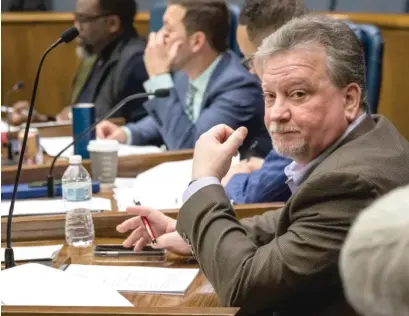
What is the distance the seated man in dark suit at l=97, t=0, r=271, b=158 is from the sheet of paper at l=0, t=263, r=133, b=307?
125 centimetres

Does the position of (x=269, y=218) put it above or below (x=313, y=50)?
below

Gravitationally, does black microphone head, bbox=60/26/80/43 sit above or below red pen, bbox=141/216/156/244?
above

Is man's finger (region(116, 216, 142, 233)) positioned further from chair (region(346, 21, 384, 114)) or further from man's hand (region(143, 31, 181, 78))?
man's hand (region(143, 31, 181, 78))

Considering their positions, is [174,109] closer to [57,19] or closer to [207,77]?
[207,77]

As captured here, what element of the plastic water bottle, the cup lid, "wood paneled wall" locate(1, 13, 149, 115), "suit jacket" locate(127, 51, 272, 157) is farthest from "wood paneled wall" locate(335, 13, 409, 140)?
"wood paneled wall" locate(1, 13, 149, 115)

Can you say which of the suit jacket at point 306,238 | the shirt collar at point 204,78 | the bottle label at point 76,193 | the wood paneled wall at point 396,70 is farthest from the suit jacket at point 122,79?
the suit jacket at point 306,238

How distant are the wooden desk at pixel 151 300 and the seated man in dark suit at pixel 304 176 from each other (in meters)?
0.10

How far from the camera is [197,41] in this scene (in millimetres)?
3100

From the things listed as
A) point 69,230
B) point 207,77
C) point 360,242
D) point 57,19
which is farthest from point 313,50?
point 57,19

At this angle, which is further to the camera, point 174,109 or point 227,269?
point 174,109

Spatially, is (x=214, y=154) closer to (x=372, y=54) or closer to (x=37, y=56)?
(x=372, y=54)

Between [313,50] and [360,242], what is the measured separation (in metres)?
0.87

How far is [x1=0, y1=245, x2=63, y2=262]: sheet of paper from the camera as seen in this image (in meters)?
1.81

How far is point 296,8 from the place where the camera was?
238cm
